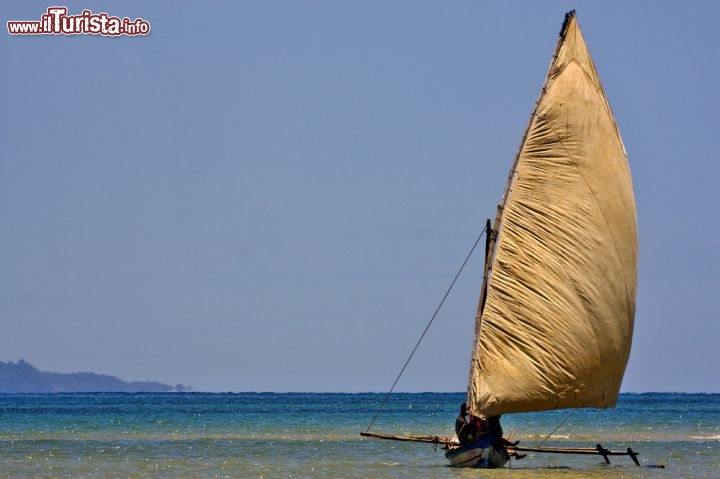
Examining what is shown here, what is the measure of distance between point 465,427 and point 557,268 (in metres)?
4.18

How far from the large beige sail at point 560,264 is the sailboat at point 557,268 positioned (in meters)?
0.02

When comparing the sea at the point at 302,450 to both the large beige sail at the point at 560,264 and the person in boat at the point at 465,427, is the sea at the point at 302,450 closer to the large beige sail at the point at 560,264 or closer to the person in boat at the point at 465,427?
the person in boat at the point at 465,427

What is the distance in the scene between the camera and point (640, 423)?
217 feet

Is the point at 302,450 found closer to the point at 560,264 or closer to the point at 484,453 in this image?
the point at 484,453

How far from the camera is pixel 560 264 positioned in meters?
29.5

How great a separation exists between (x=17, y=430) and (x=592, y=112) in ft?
119

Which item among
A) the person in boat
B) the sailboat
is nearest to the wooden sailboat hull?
the sailboat

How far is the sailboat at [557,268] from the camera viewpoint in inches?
1152

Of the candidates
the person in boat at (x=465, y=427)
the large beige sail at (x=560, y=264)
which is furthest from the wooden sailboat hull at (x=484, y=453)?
the large beige sail at (x=560, y=264)

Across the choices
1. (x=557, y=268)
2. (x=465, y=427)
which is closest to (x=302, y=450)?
(x=465, y=427)

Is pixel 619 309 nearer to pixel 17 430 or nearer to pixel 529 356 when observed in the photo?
pixel 529 356

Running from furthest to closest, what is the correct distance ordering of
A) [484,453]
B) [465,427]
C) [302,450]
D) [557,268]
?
1. [302,450]
2. [465,427]
3. [484,453]
4. [557,268]

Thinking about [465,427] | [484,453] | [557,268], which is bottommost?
[484,453]

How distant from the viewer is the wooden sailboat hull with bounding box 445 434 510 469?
29578 mm
